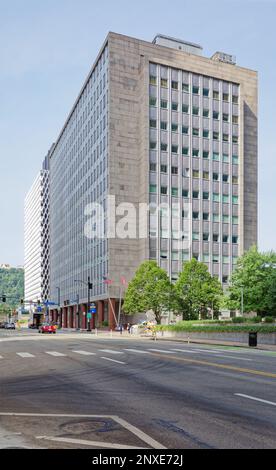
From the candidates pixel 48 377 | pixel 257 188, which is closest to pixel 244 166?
pixel 257 188

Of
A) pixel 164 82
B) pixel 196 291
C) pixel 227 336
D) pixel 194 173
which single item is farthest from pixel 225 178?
pixel 227 336

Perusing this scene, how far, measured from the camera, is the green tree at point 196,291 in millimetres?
76188

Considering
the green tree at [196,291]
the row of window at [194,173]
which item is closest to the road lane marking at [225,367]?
the green tree at [196,291]

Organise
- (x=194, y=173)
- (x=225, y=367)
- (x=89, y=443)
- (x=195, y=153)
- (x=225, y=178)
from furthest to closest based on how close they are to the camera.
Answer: (x=225, y=178) < (x=195, y=153) < (x=194, y=173) < (x=225, y=367) < (x=89, y=443)

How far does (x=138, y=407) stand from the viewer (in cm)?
1166

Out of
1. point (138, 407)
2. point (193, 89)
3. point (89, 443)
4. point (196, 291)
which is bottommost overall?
point (138, 407)

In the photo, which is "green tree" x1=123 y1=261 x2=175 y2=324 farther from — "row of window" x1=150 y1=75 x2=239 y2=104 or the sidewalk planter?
"row of window" x1=150 y1=75 x2=239 y2=104

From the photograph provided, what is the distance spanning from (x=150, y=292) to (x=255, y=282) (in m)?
14.8

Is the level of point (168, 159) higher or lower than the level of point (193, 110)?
lower

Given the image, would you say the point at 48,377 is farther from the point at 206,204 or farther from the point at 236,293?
the point at 206,204

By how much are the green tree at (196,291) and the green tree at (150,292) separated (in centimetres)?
174

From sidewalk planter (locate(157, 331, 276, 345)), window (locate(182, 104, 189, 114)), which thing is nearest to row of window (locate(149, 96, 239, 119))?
window (locate(182, 104, 189, 114))

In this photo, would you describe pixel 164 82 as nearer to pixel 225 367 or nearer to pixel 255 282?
pixel 255 282
